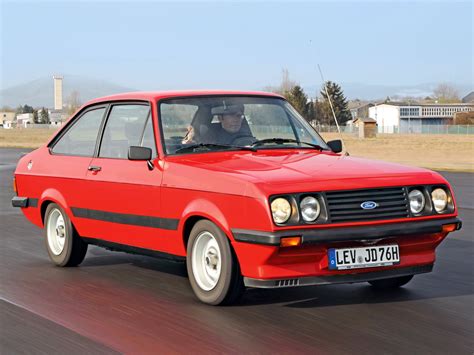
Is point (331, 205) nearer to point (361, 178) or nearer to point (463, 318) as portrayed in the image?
point (361, 178)

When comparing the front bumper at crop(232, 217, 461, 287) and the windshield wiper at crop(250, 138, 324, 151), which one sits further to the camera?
the windshield wiper at crop(250, 138, 324, 151)

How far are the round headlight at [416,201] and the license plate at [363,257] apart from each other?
0.34 meters

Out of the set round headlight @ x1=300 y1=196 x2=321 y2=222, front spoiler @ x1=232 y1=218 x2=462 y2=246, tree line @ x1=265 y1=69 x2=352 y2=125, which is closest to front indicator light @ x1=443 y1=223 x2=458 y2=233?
front spoiler @ x1=232 y1=218 x2=462 y2=246

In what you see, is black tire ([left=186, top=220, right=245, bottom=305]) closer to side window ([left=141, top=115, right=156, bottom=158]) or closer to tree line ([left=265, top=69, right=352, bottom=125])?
side window ([left=141, top=115, right=156, bottom=158])

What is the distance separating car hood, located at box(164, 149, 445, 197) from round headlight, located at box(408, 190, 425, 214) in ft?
0.29

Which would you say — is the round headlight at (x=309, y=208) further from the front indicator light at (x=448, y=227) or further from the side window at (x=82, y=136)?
the side window at (x=82, y=136)

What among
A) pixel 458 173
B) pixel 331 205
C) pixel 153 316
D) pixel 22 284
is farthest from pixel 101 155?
pixel 458 173

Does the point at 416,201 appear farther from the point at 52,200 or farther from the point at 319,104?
the point at 319,104

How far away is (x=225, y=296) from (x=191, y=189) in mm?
892

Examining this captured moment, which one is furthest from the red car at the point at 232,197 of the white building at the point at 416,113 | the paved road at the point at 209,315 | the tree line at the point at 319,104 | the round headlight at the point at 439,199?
the white building at the point at 416,113

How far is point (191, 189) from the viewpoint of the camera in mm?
7031

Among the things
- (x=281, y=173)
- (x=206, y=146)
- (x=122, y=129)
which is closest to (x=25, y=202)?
(x=122, y=129)

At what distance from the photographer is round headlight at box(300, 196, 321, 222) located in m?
6.38

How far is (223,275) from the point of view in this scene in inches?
263
